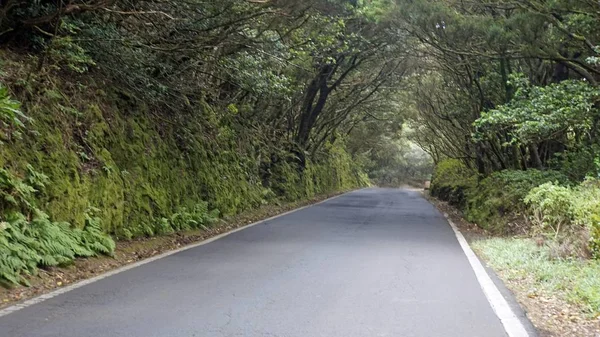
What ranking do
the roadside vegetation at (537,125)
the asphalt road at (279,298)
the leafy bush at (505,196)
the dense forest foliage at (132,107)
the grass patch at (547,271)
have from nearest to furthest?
the asphalt road at (279,298) → the grass patch at (547,271) → the dense forest foliage at (132,107) → the roadside vegetation at (537,125) → the leafy bush at (505,196)

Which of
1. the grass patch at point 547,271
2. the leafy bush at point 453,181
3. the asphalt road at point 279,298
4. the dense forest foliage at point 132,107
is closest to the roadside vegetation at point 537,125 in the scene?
the grass patch at point 547,271

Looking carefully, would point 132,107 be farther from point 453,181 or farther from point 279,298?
point 453,181

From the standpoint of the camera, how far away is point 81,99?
10773mm

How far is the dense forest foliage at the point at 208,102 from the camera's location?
891 centimetres

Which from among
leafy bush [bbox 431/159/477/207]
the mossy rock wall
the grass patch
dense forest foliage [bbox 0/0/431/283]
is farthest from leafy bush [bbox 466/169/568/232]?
the mossy rock wall

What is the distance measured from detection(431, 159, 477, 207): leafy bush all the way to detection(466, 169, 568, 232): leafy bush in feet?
19.2

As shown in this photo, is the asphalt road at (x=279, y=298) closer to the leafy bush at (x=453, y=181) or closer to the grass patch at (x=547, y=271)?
the grass patch at (x=547, y=271)

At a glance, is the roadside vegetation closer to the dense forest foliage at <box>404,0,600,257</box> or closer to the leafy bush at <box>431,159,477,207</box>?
the dense forest foliage at <box>404,0,600,257</box>

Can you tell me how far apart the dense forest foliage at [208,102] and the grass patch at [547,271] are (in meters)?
0.49

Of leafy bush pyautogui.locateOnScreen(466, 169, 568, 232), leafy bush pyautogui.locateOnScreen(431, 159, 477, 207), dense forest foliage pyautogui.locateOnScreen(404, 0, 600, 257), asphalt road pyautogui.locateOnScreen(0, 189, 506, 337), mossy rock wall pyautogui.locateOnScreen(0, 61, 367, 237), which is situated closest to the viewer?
asphalt road pyautogui.locateOnScreen(0, 189, 506, 337)

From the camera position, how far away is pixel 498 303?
6.98 metres

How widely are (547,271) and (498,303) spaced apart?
190 cm

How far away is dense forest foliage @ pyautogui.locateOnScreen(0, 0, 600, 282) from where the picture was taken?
29.2ft

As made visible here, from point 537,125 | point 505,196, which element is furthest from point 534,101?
point 505,196
